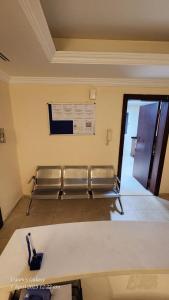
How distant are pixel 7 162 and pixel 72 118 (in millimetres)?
1347

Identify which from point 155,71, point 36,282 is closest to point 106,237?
point 36,282

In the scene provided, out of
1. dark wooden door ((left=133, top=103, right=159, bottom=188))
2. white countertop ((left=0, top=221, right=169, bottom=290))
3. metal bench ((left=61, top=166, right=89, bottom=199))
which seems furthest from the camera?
dark wooden door ((left=133, top=103, right=159, bottom=188))

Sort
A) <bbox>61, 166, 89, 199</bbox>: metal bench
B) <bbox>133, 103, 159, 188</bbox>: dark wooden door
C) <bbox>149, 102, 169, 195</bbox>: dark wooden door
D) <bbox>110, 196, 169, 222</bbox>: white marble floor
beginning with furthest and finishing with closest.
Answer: <bbox>133, 103, 159, 188</bbox>: dark wooden door
<bbox>149, 102, 169, 195</bbox>: dark wooden door
<bbox>61, 166, 89, 199</bbox>: metal bench
<bbox>110, 196, 169, 222</bbox>: white marble floor

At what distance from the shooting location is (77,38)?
2.01 metres

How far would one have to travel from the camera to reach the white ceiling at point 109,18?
1423 millimetres

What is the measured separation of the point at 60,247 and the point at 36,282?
21 cm

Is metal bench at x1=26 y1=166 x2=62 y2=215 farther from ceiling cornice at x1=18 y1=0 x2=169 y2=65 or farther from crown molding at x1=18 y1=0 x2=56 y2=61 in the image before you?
crown molding at x1=18 y1=0 x2=56 y2=61

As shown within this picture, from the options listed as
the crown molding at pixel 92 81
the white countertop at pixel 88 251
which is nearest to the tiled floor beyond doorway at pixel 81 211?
the white countertop at pixel 88 251

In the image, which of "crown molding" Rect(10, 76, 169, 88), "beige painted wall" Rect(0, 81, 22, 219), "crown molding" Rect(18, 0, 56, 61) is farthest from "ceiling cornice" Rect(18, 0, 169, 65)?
"beige painted wall" Rect(0, 81, 22, 219)

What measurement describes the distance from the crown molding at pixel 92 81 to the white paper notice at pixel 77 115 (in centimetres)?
39

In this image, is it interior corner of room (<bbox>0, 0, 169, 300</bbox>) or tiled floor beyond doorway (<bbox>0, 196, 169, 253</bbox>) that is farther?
tiled floor beyond doorway (<bbox>0, 196, 169, 253</bbox>)

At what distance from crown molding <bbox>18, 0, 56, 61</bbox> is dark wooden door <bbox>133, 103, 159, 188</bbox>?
238 cm

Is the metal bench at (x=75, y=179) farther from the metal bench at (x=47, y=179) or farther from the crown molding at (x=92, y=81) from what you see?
the crown molding at (x=92, y=81)

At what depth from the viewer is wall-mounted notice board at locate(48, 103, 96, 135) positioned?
9.21 ft
